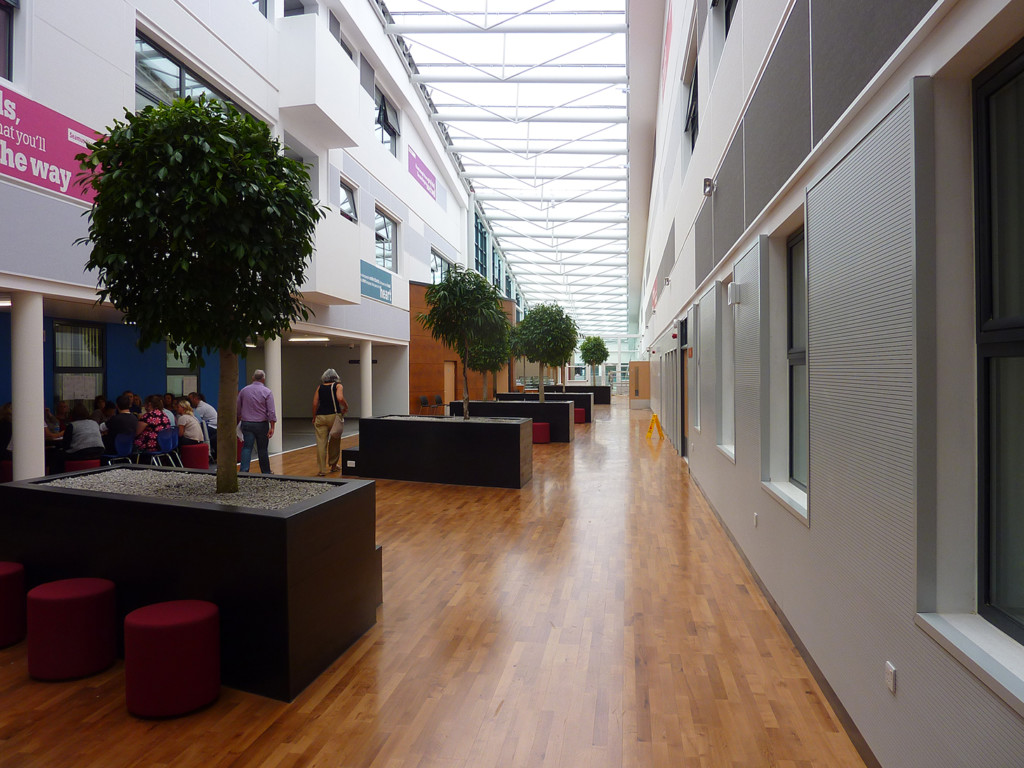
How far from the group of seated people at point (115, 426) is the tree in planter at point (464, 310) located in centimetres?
392

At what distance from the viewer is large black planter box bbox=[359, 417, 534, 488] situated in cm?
865

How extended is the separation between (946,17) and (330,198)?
12.7 meters

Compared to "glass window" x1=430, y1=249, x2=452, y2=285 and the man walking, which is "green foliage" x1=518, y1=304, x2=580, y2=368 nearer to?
"glass window" x1=430, y1=249, x2=452, y2=285

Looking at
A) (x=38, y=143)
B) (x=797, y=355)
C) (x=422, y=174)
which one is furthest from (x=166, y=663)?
(x=422, y=174)

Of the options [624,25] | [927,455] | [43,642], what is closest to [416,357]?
[624,25]

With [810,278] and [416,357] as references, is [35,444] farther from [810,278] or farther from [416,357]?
[416,357]

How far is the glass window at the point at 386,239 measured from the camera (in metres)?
17.2

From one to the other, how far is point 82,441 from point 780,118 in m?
8.01

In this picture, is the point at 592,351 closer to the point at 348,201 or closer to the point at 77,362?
the point at 348,201

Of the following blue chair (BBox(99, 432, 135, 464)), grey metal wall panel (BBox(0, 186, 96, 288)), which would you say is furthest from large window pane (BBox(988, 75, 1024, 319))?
blue chair (BBox(99, 432, 135, 464))

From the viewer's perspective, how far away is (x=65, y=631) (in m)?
3.07

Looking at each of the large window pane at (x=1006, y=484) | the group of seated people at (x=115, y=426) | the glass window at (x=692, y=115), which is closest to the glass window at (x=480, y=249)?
the glass window at (x=692, y=115)

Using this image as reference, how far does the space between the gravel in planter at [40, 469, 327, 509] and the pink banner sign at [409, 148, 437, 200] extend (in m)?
17.4

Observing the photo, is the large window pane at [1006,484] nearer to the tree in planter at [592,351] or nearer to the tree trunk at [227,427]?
the tree trunk at [227,427]
